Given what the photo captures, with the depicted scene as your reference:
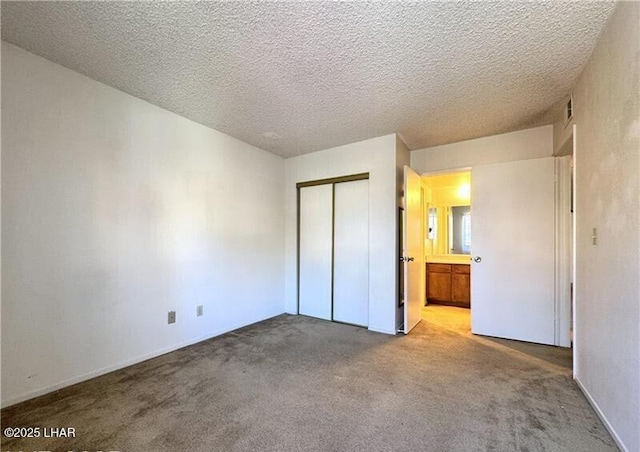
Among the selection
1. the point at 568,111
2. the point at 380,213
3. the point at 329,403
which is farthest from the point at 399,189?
the point at 329,403

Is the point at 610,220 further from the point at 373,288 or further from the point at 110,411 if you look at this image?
the point at 110,411

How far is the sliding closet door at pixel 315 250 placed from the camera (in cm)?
424

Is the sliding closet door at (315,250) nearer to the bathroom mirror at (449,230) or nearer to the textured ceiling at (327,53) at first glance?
the textured ceiling at (327,53)

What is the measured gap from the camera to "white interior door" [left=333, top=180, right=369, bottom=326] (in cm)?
392

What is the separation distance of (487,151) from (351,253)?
7.22 feet

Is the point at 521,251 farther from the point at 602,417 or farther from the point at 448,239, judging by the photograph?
the point at 448,239

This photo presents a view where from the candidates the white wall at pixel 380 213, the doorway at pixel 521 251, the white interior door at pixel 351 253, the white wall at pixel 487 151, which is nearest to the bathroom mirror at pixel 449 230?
the white wall at pixel 487 151

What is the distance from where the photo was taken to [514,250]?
334 cm

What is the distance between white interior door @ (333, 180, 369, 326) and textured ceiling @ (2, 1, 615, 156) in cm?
124

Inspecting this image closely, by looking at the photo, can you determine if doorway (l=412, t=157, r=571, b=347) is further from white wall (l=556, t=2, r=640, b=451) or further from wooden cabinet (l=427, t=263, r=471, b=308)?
wooden cabinet (l=427, t=263, r=471, b=308)

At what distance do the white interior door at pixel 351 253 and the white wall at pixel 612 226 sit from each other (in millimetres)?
2204

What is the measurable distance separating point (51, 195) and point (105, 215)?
1.24 feet

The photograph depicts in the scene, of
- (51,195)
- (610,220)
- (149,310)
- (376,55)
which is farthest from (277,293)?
(610,220)

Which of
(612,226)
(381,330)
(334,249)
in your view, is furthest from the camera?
(334,249)
